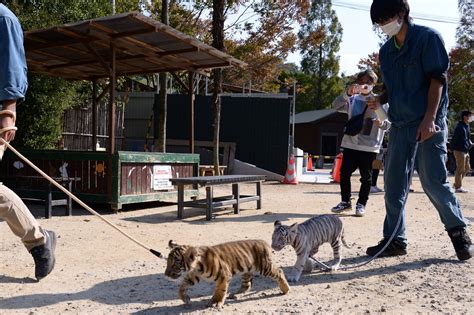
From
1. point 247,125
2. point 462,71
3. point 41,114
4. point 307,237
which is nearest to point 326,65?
point 462,71

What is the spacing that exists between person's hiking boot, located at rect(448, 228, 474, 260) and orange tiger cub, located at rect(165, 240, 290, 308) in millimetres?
1847

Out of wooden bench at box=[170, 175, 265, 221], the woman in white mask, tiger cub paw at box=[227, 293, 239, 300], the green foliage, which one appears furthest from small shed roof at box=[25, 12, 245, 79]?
tiger cub paw at box=[227, 293, 239, 300]

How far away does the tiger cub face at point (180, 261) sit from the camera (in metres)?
3.41

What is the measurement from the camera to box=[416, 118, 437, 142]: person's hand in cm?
457

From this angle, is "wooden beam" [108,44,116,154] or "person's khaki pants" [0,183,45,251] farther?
"wooden beam" [108,44,116,154]

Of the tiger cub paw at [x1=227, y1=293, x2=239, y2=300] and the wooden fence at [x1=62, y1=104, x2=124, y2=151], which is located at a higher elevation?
the wooden fence at [x1=62, y1=104, x2=124, y2=151]

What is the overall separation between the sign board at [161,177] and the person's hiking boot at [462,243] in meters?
5.75

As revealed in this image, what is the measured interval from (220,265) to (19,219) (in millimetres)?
1695

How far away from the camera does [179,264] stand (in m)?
3.40

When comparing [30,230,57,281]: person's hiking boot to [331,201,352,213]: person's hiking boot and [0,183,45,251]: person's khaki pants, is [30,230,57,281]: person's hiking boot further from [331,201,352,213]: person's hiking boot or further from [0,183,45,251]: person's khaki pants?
[331,201,352,213]: person's hiking boot

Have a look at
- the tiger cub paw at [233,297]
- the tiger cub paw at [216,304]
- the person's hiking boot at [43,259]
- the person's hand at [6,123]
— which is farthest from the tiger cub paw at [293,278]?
the person's hand at [6,123]

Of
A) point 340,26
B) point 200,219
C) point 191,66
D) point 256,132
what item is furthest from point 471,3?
point 200,219

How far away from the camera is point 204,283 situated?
14.0 feet

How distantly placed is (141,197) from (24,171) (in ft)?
7.92
